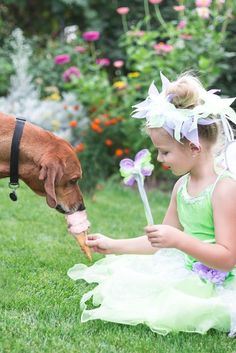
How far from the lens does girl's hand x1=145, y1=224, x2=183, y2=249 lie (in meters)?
3.09

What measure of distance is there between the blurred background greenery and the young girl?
3.38 m

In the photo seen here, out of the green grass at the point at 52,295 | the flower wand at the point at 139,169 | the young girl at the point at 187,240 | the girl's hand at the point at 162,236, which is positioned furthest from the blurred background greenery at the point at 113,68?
the girl's hand at the point at 162,236

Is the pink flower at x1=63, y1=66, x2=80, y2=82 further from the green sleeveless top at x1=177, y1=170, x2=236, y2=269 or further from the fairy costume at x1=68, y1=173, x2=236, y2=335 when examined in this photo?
the green sleeveless top at x1=177, y1=170, x2=236, y2=269

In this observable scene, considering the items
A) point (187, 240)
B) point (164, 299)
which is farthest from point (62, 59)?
point (187, 240)

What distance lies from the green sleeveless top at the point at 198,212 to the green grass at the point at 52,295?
53 cm

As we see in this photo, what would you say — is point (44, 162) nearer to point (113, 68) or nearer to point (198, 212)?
point (198, 212)

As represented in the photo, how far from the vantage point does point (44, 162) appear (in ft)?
13.2

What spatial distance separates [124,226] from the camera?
19.7 feet

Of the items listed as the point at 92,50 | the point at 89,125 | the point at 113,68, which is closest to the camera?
the point at 89,125

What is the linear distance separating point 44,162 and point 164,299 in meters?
1.15

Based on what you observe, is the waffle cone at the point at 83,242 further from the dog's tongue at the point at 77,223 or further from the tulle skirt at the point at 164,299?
the tulle skirt at the point at 164,299

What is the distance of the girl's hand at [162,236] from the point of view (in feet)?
10.1

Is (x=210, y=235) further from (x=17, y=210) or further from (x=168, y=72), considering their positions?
(x=168, y=72)

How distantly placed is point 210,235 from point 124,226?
2426mm
